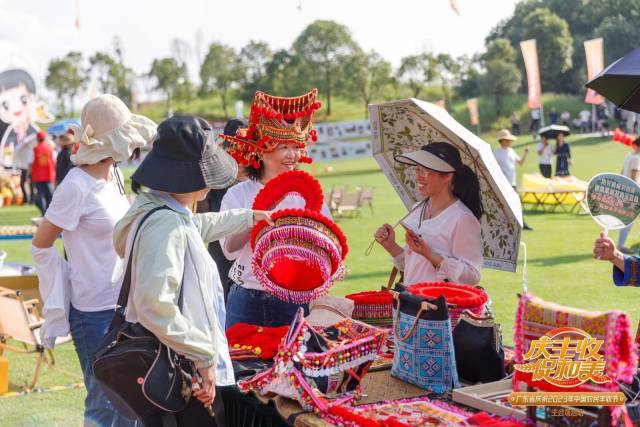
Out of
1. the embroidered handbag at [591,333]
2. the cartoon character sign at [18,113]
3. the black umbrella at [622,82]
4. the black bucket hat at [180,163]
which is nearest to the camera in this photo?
the embroidered handbag at [591,333]

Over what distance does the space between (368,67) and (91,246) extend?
45515 mm

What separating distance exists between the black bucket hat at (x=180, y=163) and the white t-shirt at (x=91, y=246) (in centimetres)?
77

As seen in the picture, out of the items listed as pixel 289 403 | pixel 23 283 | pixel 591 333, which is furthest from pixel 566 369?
pixel 23 283

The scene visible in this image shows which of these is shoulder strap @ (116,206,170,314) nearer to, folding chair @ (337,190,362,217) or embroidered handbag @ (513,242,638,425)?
embroidered handbag @ (513,242,638,425)

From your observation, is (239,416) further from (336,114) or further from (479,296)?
(336,114)

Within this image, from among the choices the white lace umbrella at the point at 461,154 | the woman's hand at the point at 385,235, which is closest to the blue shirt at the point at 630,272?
the white lace umbrella at the point at 461,154

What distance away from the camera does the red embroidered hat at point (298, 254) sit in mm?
2922

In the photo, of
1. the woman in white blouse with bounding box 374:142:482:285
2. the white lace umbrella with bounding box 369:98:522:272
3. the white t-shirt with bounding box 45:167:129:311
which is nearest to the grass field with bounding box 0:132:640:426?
the white t-shirt with bounding box 45:167:129:311

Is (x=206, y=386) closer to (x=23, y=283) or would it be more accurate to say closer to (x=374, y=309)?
(x=374, y=309)

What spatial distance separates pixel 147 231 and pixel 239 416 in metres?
0.93

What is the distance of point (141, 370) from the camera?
239 centimetres

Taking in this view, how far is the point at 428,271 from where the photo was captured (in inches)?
135

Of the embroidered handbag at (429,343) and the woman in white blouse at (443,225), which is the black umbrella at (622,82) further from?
the embroidered handbag at (429,343)

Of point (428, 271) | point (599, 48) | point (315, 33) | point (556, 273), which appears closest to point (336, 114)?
point (315, 33)
